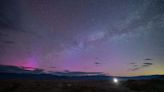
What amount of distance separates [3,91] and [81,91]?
52.3 ft

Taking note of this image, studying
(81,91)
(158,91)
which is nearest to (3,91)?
(81,91)

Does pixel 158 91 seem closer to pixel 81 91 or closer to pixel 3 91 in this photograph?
pixel 81 91

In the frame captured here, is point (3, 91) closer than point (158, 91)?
Yes

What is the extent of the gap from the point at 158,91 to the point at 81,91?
17.2 metres

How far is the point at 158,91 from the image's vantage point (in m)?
36.4

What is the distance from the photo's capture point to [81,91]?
111 feet

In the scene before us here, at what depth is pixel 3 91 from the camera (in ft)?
111

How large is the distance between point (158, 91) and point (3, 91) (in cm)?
3302

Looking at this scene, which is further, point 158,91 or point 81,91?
point 158,91
